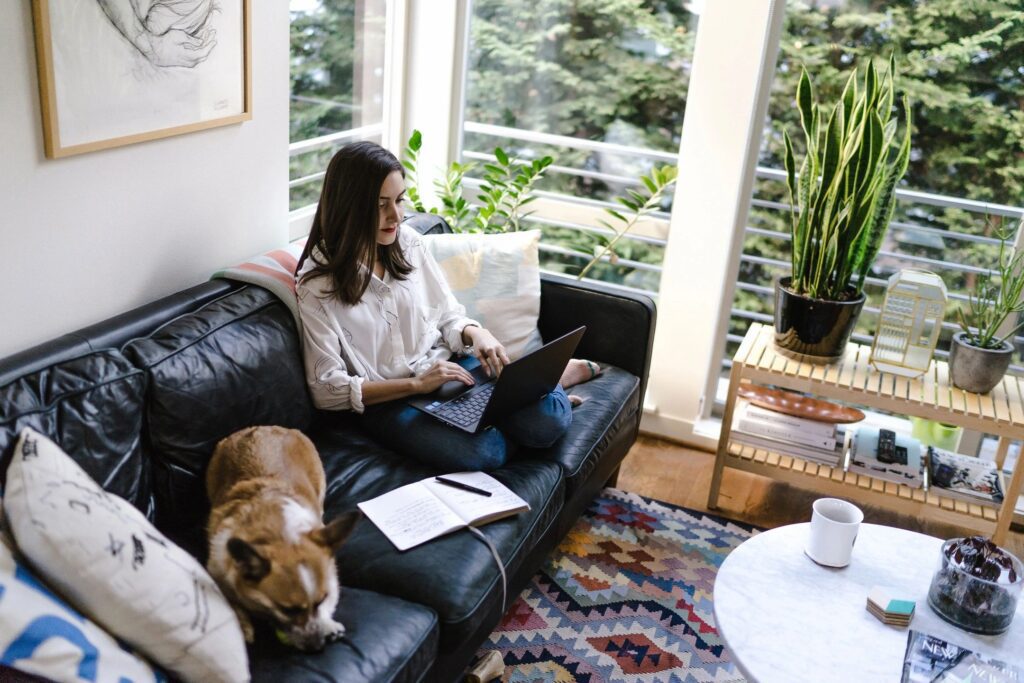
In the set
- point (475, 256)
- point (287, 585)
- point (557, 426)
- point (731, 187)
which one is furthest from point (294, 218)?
point (287, 585)

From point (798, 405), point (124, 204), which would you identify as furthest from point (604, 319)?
point (124, 204)

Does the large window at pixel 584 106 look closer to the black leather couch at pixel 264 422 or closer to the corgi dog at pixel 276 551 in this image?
the black leather couch at pixel 264 422

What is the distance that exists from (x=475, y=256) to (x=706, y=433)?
3.94 feet

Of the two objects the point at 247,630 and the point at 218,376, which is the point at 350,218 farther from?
the point at 247,630

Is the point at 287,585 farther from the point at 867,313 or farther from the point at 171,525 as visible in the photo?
the point at 867,313

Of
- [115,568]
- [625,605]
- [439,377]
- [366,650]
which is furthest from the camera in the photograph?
[625,605]

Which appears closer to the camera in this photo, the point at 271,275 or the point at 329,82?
the point at 271,275

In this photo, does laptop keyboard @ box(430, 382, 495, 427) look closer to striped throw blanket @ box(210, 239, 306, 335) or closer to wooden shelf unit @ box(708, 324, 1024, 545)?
striped throw blanket @ box(210, 239, 306, 335)

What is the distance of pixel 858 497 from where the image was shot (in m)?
2.84

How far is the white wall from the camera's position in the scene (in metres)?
1.79

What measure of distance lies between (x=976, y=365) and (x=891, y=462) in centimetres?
39

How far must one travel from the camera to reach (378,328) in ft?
7.68

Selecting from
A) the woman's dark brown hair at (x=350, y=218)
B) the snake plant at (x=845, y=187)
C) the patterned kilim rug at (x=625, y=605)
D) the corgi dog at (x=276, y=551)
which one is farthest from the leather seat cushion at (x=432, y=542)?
the snake plant at (x=845, y=187)

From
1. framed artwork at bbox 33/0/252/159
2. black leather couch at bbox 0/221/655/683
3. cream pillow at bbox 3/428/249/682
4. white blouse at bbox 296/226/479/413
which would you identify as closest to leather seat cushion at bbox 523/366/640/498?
black leather couch at bbox 0/221/655/683
